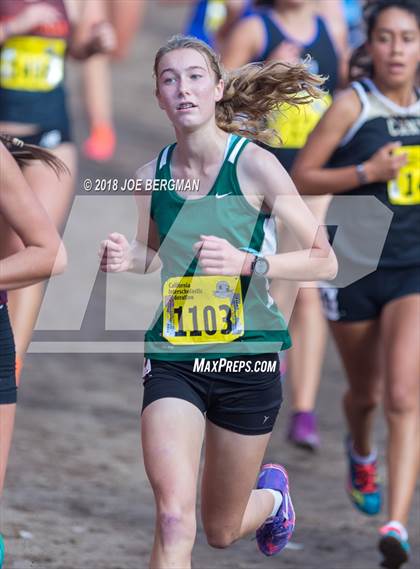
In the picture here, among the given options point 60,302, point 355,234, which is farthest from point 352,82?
point 60,302

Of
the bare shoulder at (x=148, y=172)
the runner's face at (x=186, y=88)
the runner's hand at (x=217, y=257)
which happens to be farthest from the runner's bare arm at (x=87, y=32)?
the runner's hand at (x=217, y=257)

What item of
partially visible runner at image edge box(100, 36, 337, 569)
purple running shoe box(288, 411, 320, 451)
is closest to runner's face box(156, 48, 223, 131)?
partially visible runner at image edge box(100, 36, 337, 569)

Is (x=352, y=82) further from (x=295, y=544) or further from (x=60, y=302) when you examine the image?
(x=60, y=302)

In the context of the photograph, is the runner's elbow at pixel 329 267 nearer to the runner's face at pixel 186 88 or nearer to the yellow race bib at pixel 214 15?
the runner's face at pixel 186 88

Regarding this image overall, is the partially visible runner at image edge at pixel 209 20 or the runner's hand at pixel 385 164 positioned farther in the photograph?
the partially visible runner at image edge at pixel 209 20

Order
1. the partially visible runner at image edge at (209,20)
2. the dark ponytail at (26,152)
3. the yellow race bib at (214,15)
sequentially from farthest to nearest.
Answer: the yellow race bib at (214,15) < the partially visible runner at image edge at (209,20) < the dark ponytail at (26,152)

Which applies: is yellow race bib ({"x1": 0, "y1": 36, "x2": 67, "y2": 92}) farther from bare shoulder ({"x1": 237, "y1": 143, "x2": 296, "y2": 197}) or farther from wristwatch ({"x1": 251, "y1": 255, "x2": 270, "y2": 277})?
wristwatch ({"x1": 251, "y1": 255, "x2": 270, "y2": 277})

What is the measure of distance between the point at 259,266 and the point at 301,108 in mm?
2842

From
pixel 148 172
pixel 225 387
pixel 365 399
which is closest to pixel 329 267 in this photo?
pixel 225 387

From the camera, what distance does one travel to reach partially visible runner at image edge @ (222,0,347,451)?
6883mm

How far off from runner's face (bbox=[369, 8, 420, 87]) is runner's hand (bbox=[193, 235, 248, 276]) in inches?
73.2

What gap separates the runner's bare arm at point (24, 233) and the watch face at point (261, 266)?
61 cm

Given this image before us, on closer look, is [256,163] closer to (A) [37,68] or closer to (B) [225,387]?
(B) [225,387]

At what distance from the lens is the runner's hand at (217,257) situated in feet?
12.8
